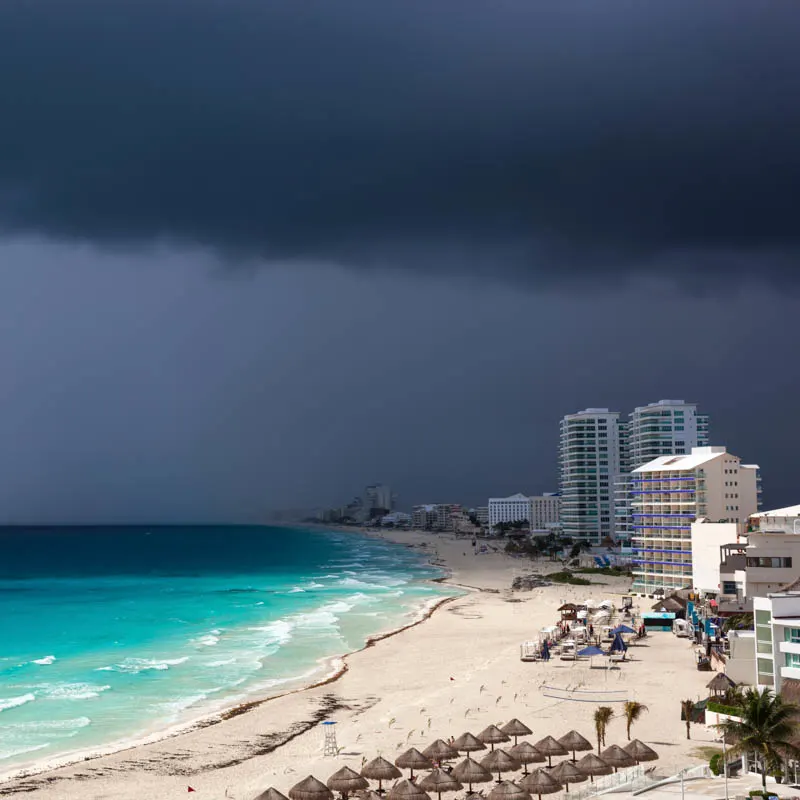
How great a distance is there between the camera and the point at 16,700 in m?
47.7

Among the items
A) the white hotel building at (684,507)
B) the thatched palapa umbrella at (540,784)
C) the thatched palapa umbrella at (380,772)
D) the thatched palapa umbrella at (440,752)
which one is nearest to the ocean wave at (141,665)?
the thatched palapa umbrella at (440,752)

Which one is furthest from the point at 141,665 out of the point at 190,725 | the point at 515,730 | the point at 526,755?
the point at 526,755

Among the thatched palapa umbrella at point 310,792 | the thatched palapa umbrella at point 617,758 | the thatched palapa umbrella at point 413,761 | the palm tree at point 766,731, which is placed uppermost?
the palm tree at point 766,731

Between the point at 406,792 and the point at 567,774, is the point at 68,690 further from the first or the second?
the point at 567,774

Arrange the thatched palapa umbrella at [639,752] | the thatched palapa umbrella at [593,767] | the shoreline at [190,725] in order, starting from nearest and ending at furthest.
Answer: the thatched palapa umbrella at [593,767]
the thatched palapa umbrella at [639,752]
the shoreline at [190,725]

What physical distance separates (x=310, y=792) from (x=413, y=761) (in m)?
3.93

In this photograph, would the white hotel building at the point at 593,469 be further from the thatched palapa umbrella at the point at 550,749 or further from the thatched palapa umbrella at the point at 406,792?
the thatched palapa umbrella at the point at 406,792

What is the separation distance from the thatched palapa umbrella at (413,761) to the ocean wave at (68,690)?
24662 mm

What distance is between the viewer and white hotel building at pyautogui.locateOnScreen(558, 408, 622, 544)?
175 m

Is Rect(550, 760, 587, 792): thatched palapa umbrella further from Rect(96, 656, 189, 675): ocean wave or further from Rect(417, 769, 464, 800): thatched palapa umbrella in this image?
Rect(96, 656, 189, 675): ocean wave

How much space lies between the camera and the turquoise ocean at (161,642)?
4312cm

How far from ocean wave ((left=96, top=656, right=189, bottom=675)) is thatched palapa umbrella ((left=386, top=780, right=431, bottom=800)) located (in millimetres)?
33304

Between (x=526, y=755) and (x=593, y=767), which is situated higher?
(x=593, y=767)

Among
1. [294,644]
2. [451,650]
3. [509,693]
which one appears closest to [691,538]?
[451,650]
